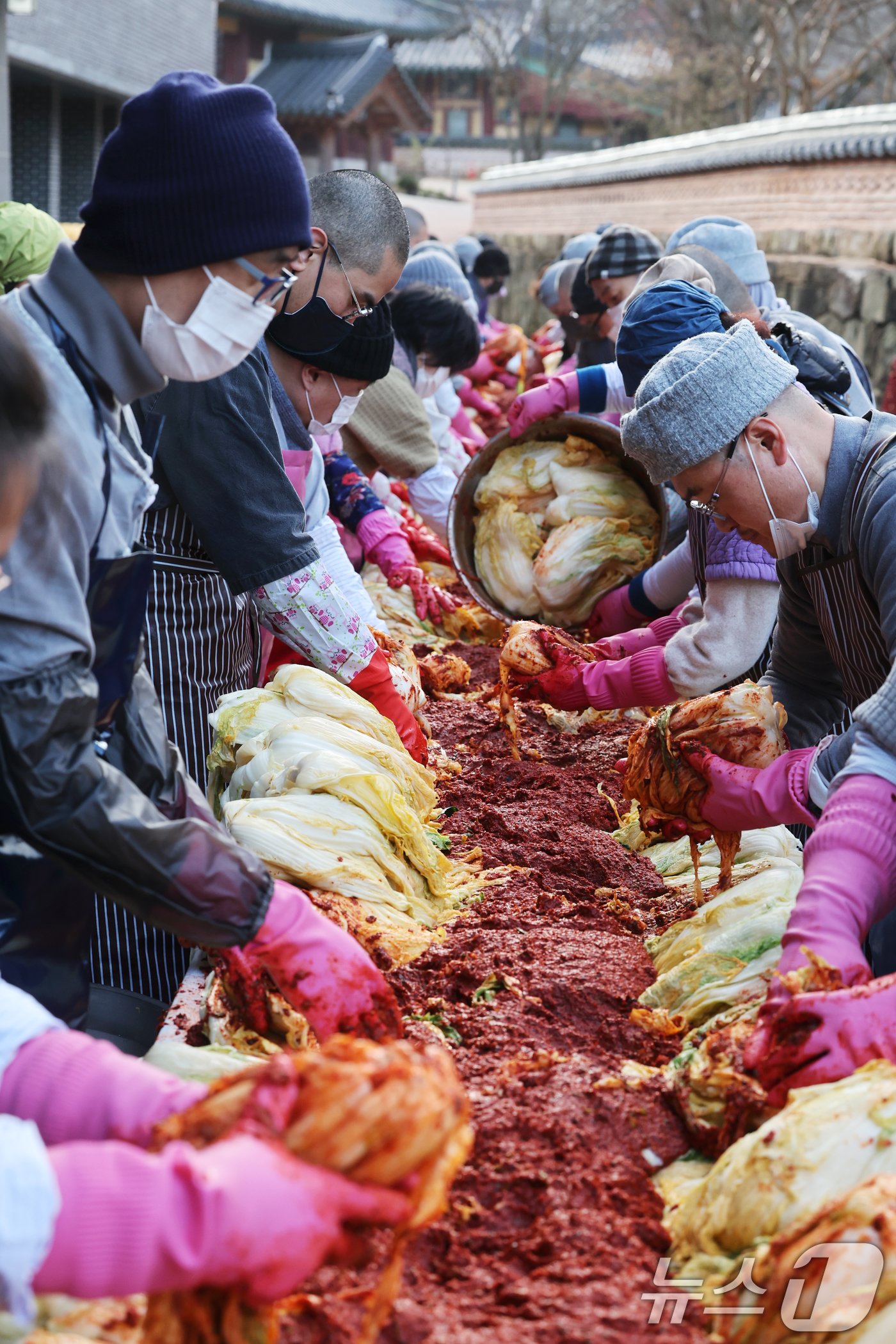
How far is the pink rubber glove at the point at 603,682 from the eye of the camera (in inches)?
147

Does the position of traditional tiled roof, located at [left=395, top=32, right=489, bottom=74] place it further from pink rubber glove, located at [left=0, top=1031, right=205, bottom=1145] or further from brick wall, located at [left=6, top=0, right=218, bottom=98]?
pink rubber glove, located at [left=0, top=1031, right=205, bottom=1145]

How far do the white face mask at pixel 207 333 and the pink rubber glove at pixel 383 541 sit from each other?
302cm

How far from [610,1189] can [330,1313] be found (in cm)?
49

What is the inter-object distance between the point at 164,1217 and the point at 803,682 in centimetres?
240

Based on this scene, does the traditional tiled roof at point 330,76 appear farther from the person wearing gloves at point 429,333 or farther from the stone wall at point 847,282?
the person wearing gloves at point 429,333

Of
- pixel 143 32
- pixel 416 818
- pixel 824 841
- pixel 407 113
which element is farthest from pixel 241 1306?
pixel 407 113

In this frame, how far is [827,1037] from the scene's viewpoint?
178 centimetres

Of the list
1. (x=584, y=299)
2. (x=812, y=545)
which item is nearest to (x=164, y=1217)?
(x=812, y=545)

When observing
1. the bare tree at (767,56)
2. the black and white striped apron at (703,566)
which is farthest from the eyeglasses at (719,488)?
the bare tree at (767,56)

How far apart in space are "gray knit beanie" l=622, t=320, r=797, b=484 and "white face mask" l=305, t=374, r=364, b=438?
3.60ft

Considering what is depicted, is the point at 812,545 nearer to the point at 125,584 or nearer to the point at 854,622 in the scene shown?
the point at 854,622

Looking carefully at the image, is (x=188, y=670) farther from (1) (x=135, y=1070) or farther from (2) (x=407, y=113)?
(2) (x=407, y=113)

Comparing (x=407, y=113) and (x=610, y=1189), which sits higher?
(x=407, y=113)

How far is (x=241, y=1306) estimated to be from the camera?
1.31 metres
